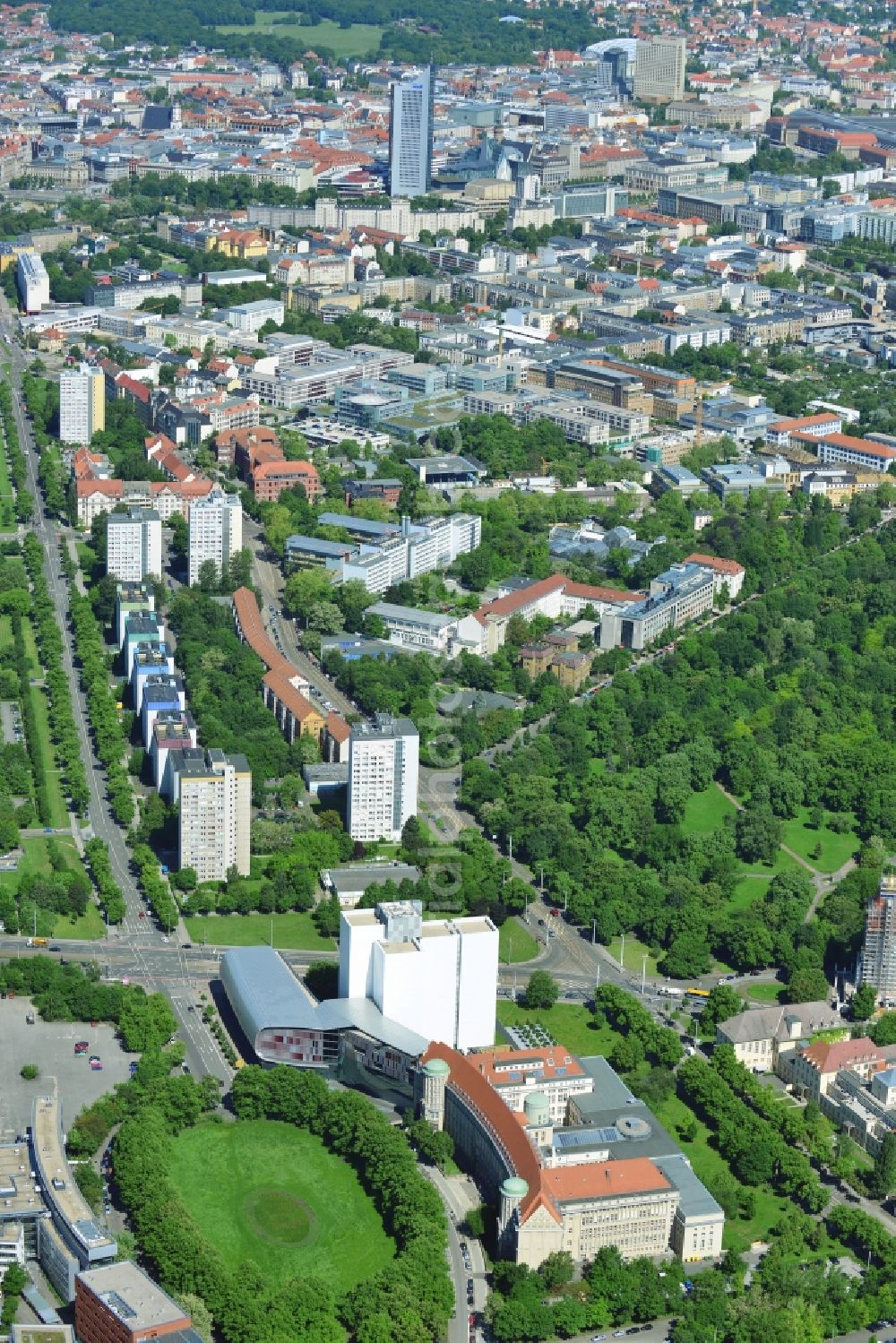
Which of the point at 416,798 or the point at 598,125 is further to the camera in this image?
the point at 598,125

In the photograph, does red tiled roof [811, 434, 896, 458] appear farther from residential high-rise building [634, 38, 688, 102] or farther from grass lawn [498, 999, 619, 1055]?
residential high-rise building [634, 38, 688, 102]

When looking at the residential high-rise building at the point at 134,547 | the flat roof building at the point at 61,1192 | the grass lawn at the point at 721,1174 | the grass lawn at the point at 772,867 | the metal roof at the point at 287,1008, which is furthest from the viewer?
the residential high-rise building at the point at 134,547

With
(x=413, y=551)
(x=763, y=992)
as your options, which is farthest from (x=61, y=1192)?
(x=413, y=551)

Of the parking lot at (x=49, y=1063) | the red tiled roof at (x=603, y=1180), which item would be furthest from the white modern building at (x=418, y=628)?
the red tiled roof at (x=603, y=1180)

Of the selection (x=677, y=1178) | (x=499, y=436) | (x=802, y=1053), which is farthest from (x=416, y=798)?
(x=499, y=436)

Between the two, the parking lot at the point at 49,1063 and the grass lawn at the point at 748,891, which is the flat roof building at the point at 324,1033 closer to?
the parking lot at the point at 49,1063

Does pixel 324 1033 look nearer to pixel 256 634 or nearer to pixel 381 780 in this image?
pixel 381 780

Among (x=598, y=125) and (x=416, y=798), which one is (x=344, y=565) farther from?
(x=598, y=125)
